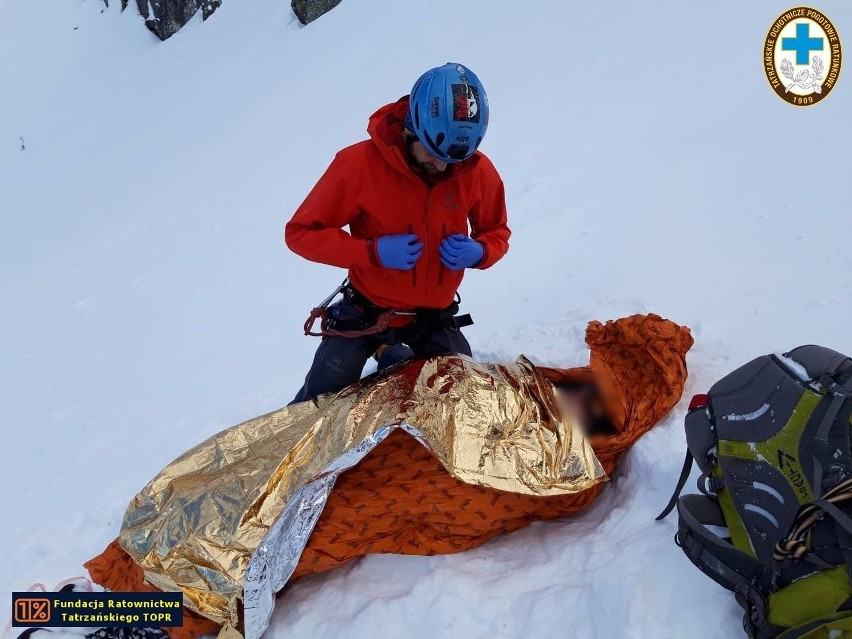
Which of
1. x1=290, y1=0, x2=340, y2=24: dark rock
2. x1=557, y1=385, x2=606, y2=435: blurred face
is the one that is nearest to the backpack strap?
x1=557, y1=385, x2=606, y2=435: blurred face

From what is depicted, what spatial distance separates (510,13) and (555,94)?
330cm

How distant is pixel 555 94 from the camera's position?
6.81 metres

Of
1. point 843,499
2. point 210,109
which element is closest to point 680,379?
point 843,499

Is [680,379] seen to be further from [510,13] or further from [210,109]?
[210,109]

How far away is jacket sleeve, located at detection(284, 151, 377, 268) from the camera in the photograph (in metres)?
2.34

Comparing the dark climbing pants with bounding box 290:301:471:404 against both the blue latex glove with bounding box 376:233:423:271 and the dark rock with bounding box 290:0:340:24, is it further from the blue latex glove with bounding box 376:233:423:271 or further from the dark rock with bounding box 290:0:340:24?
the dark rock with bounding box 290:0:340:24

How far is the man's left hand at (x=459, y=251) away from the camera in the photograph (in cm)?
242

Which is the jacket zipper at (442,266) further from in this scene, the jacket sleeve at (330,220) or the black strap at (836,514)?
the black strap at (836,514)

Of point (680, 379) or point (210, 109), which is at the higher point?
point (210, 109)

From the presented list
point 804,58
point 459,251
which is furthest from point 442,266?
point 804,58

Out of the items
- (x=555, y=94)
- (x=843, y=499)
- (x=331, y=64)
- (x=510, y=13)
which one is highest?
(x=331, y=64)

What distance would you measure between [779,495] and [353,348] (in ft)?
5.34

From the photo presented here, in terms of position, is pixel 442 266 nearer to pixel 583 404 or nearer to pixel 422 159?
pixel 422 159

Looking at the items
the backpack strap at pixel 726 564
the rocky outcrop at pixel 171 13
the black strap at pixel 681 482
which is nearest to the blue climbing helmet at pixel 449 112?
the black strap at pixel 681 482
